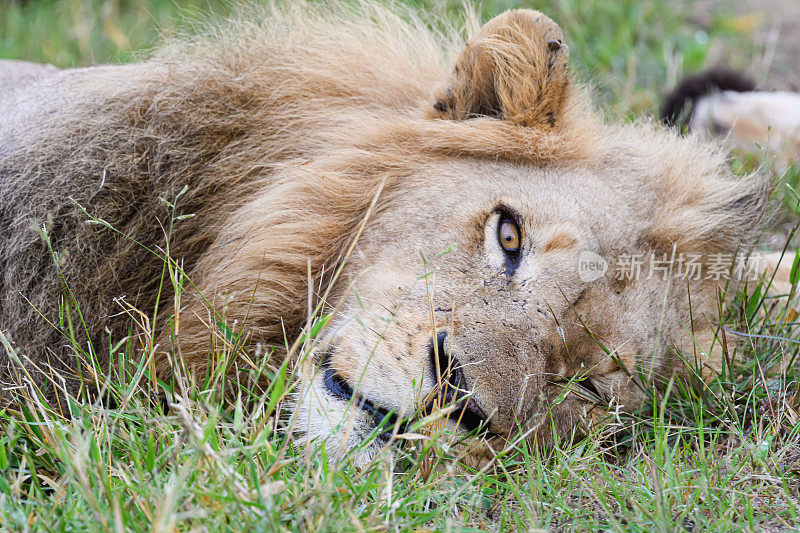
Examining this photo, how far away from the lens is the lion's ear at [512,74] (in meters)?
3.28

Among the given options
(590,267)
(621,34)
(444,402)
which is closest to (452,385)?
(444,402)

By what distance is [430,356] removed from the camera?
103 inches

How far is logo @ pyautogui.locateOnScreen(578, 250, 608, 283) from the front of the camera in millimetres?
2998

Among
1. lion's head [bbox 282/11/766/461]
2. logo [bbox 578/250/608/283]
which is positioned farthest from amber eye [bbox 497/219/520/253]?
logo [bbox 578/250/608/283]

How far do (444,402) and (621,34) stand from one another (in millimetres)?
4912

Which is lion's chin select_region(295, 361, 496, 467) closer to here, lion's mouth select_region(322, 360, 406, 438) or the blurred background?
lion's mouth select_region(322, 360, 406, 438)

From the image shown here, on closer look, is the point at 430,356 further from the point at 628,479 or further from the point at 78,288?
the point at 78,288

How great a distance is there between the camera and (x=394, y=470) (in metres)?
2.68

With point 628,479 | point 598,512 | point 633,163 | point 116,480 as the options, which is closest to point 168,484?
point 116,480

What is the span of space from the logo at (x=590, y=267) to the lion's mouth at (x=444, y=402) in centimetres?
64

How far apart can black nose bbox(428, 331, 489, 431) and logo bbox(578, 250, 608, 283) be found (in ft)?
2.02

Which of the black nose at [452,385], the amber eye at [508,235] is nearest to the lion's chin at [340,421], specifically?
the black nose at [452,385]

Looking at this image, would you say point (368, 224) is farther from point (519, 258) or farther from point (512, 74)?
point (512, 74)

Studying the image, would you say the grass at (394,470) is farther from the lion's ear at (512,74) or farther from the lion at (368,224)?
the lion's ear at (512,74)
